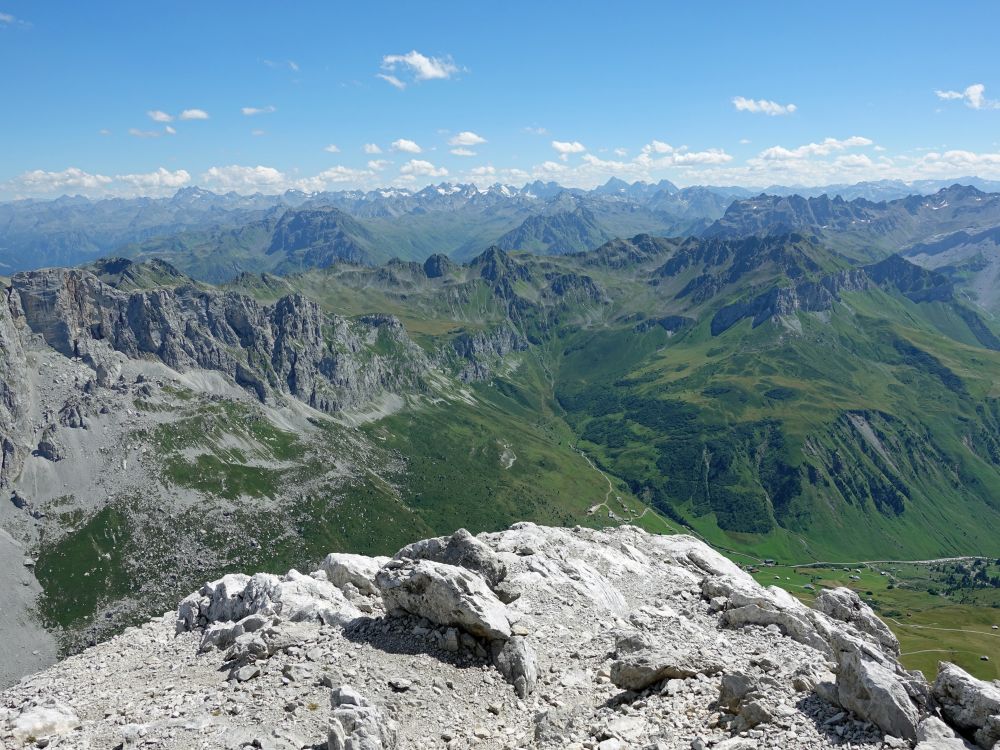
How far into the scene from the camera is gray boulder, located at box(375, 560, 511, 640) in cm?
3525

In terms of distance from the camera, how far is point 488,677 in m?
33.2

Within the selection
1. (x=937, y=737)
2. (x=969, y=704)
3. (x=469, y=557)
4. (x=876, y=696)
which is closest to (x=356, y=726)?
(x=469, y=557)

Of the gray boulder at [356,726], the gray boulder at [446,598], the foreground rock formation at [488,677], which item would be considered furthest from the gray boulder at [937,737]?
the gray boulder at [356,726]

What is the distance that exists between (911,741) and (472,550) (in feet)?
87.3

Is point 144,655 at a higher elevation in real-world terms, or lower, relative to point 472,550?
lower

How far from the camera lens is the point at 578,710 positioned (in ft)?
102

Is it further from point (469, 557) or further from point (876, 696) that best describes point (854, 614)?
point (469, 557)

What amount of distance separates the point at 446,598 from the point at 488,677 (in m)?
4.83


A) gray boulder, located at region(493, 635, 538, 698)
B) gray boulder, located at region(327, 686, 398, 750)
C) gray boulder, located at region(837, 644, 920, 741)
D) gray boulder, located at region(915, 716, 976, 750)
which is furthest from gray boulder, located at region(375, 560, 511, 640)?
gray boulder, located at region(915, 716, 976, 750)

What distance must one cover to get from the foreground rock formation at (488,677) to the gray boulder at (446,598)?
12 centimetres

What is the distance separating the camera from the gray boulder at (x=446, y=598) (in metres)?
35.2

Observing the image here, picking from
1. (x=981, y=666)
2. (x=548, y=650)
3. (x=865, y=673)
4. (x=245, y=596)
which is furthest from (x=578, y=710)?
(x=981, y=666)

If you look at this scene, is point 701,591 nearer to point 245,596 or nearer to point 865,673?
point 865,673

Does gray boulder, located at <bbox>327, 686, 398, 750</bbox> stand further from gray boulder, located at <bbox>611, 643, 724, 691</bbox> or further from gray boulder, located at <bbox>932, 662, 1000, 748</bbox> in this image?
gray boulder, located at <bbox>932, 662, 1000, 748</bbox>
